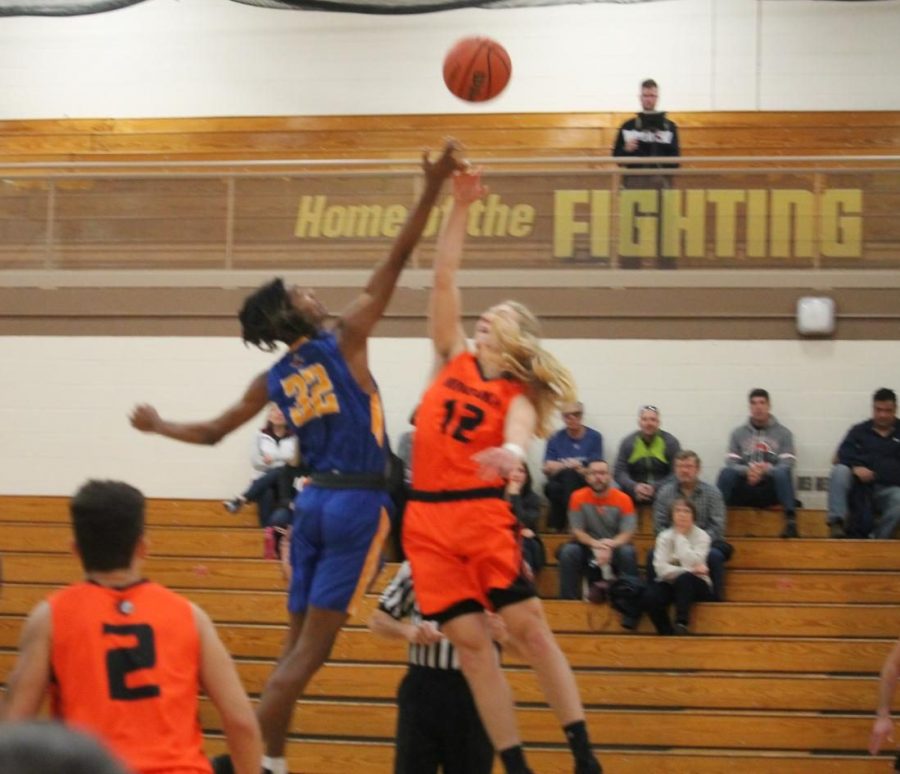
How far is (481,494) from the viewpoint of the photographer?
4707 millimetres

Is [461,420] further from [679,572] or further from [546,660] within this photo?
[679,572]

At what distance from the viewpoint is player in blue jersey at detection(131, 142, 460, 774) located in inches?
196

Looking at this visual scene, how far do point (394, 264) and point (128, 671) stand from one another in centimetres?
232

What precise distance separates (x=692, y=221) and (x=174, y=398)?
443 centimetres

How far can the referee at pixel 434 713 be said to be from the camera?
4363 millimetres

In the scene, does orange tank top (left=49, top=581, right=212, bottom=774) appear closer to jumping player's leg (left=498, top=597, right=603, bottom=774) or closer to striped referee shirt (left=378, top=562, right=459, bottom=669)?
striped referee shirt (left=378, top=562, right=459, bottom=669)

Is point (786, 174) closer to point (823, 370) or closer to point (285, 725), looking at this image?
point (823, 370)

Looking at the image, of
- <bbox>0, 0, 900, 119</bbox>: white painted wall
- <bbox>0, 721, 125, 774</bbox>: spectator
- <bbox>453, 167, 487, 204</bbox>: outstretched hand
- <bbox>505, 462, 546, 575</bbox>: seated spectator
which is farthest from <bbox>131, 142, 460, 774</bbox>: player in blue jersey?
<bbox>0, 0, 900, 119</bbox>: white painted wall

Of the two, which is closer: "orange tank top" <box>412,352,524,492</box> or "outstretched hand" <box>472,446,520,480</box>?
"outstretched hand" <box>472,446,520,480</box>

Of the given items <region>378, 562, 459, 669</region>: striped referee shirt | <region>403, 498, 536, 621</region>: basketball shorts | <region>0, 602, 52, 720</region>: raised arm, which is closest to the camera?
<region>0, 602, 52, 720</region>: raised arm

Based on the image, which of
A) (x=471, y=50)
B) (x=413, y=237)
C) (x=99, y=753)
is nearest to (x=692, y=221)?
(x=471, y=50)

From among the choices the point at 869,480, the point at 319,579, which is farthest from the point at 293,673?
the point at 869,480

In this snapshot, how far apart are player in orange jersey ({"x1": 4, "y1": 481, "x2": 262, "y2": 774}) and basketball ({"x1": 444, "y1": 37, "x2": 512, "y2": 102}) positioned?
4029mm

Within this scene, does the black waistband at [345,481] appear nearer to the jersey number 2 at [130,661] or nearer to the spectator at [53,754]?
the jersey number 2 at [130,661]
